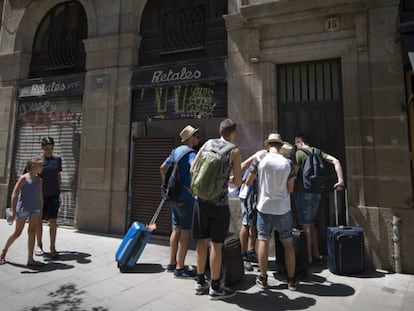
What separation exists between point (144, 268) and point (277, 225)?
2288 mm

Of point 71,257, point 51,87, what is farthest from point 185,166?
point 51,87

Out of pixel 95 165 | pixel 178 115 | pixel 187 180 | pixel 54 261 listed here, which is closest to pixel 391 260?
pixel 187 180

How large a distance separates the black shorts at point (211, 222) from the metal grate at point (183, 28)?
4.72m

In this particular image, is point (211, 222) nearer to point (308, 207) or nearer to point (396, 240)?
point (308, 207)

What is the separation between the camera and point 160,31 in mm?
8055

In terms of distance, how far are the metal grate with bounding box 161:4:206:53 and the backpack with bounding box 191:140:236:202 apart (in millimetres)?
4346

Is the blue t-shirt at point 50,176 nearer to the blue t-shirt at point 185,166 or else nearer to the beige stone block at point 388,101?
the blue t-shirt at point 185,166

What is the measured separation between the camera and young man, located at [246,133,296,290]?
4.08m

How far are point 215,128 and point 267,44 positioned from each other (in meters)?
2.17

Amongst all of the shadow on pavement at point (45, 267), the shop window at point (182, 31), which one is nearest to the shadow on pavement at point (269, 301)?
the shadow on pavement at point (45, 267)

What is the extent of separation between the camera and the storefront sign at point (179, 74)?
271 inches

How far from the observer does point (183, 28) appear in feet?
25.4

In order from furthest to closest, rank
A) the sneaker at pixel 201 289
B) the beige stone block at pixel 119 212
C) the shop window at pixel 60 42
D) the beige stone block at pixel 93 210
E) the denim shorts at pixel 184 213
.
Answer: the shop window at pixel 60 42, the beige stone block at pixel 93 210, the beige stone block at pixel 119 212, the denim shorts at pixel 184 213, the sneaker at pixel 201 289

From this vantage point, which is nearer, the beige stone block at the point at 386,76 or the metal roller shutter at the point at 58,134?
the beige stone block at the point at 386,76
